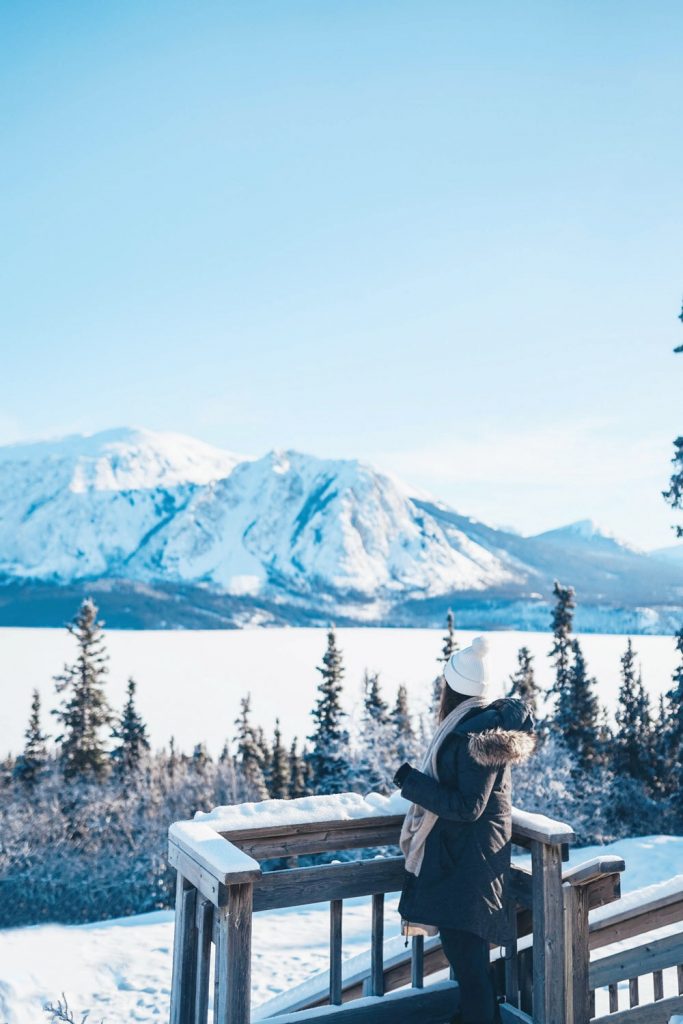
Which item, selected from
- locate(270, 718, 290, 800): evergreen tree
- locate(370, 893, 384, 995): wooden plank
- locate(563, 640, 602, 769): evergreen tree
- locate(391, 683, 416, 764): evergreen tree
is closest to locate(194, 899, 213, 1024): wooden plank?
locate(370, 893, 384, 995): wooden plank

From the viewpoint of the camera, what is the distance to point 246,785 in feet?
150

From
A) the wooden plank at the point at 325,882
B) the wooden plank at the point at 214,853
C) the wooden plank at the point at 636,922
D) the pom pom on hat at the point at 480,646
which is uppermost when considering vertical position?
the pom pom on hat at the point at 480,646

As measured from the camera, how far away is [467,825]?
3623mm

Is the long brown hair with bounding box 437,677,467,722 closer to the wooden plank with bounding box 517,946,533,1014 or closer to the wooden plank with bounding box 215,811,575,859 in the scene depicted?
the wooden plank with bounding box 215,811,575,859

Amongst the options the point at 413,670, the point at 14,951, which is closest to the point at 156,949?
the point at 14,951

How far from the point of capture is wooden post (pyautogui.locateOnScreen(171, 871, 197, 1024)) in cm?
366

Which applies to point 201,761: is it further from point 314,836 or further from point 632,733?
point 314,836

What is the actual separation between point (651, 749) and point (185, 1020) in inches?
1474

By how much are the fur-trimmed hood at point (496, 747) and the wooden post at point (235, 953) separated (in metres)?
1.06

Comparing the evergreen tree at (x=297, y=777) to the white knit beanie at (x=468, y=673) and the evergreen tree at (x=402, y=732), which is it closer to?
the evergreen tree at (x=402, y=732)

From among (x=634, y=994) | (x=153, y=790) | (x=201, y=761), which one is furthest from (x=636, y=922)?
(x=201, y=761)

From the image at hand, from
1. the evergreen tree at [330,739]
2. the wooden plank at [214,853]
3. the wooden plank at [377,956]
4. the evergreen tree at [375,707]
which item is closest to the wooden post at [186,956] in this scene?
the wooden plank at [214,853]

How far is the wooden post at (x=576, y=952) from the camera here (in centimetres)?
370

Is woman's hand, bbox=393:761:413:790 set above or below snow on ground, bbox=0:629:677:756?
above
